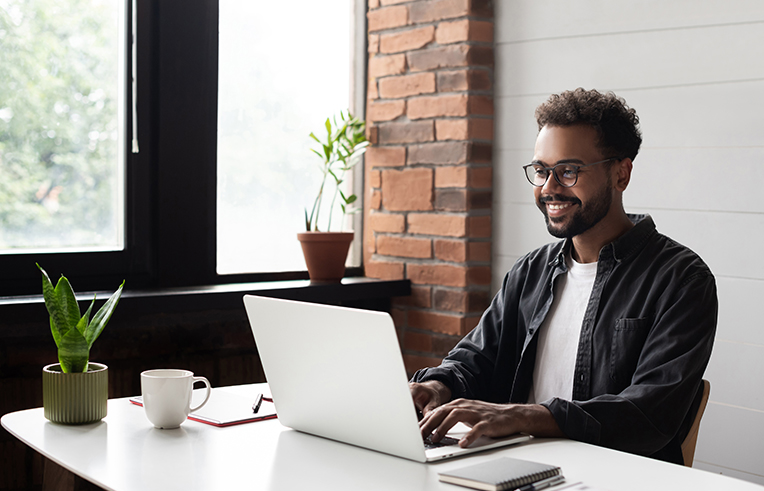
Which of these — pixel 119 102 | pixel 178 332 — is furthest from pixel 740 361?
pixel 119 102

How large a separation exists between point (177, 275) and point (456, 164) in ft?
3.49

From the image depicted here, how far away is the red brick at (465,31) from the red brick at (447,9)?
0.03 m

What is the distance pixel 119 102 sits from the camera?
2.65 metres

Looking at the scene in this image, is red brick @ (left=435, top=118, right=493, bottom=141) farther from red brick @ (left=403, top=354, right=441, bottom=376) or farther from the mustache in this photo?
the mustache

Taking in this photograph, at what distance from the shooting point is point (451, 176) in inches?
119

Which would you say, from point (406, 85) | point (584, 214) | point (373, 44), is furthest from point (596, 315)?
point (373, 44)

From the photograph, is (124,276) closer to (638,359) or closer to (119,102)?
(119,102)

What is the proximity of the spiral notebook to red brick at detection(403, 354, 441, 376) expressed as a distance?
1.78 metres

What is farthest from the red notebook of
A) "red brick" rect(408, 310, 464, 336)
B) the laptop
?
"red brick" rect(408, 310, 464, 336)

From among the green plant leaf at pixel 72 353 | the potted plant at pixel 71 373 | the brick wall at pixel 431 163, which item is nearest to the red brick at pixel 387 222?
the brick wall at pixel 431 163

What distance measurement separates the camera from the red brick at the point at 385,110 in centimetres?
317

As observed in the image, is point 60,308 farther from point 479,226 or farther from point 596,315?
point 479,226

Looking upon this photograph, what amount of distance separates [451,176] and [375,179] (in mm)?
380

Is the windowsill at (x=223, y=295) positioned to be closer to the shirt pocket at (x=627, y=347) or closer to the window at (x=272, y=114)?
the window at (x=272, y=114)
